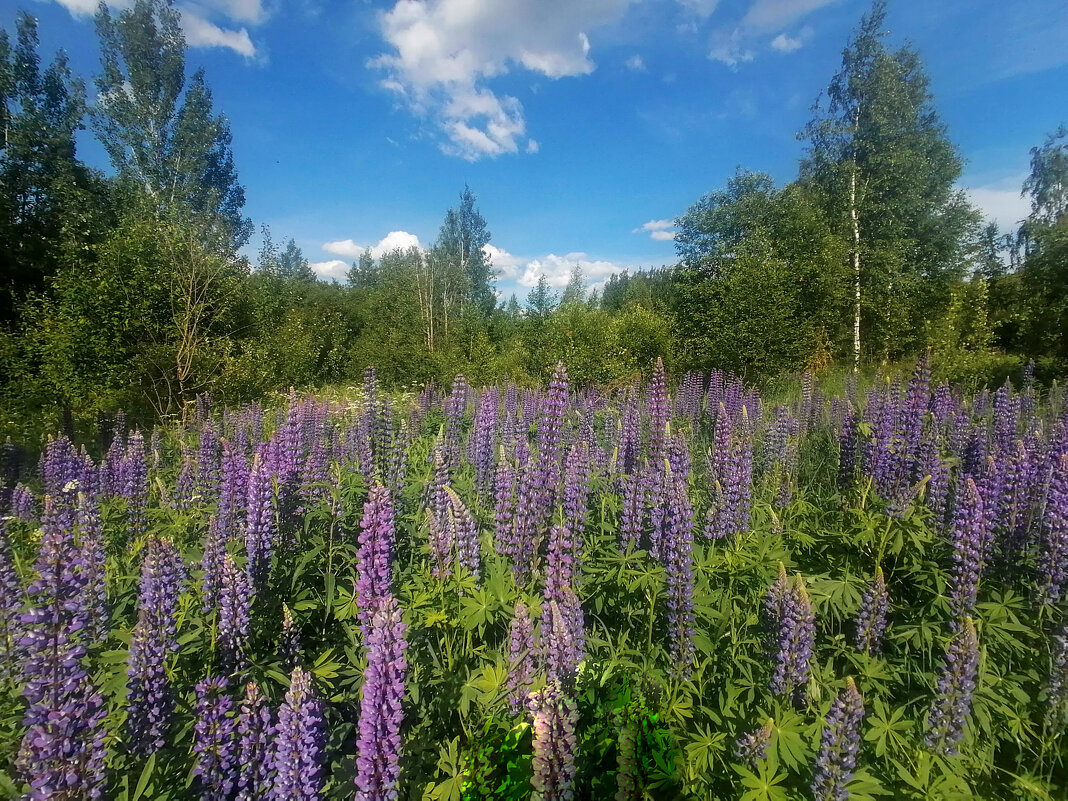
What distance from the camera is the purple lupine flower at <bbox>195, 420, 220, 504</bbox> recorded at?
4625mm

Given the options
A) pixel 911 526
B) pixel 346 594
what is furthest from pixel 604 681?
pixel 911 526

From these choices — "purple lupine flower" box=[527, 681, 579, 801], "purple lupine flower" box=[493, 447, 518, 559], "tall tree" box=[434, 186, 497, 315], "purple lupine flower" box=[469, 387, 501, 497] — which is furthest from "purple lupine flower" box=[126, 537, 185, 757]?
"tall tree" box=[434, 186, 497, 315]

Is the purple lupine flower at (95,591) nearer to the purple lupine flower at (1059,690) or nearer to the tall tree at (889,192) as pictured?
the purple lupine flower at (1059,690)

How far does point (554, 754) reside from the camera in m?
1.75

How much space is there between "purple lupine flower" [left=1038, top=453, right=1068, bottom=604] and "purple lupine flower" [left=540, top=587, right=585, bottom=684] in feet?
9.30

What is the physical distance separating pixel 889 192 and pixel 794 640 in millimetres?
23917

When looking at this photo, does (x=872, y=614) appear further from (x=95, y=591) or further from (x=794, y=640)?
(x=95, y=591)

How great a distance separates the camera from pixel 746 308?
14203 millimetres

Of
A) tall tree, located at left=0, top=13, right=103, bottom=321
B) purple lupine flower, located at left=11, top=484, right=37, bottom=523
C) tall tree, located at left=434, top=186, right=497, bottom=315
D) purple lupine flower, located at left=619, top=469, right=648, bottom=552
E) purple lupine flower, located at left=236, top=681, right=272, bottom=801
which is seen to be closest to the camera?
purple lupine flower, located at left=236, top=681, right=272, bottom=801

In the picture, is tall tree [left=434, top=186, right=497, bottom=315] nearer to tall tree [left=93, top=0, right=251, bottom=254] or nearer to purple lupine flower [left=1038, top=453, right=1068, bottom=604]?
tall tree [left=93, top=0, right=251, bottom=254]

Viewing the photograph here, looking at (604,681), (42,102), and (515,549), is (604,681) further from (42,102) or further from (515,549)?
(42,102)

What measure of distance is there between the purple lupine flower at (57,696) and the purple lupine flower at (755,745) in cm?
230

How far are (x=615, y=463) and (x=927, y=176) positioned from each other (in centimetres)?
2420

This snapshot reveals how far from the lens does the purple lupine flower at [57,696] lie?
1.53 meters
